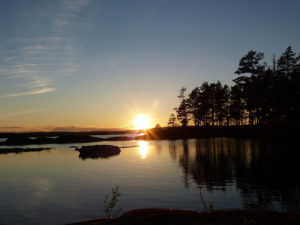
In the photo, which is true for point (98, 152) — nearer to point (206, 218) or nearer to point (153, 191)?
point (153, 191)

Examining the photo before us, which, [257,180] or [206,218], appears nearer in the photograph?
[206,218]

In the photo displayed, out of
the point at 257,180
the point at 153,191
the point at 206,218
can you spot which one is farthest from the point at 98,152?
the point at 206,218

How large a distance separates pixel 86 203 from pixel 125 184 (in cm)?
527

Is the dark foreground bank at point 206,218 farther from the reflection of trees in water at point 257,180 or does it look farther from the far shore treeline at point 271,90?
the far shore treeline at point 271,90

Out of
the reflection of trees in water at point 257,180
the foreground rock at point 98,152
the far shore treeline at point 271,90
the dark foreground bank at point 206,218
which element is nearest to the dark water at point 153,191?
the reflection of trees in water at point 257,180

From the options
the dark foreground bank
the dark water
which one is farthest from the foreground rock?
the dark foreground bank

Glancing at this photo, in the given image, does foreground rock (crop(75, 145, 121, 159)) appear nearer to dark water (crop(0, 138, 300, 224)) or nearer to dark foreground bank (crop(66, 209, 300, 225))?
dark water (crop(0, 138, 300, 224))

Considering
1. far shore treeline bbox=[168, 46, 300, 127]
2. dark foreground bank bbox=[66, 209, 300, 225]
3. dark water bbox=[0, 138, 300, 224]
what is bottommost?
dark water bbox=[0, 138, 300, 224]

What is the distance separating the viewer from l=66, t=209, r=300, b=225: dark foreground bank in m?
8.57

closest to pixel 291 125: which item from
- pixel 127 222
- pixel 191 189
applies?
pixel 191 189

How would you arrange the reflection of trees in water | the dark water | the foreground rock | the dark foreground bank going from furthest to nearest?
the foreground rock < the reflection of trees in water < the dark water < the dark foreground bank

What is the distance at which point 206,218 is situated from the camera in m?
9.31

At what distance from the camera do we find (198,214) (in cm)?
992

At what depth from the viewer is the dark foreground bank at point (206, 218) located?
8.57 meters
